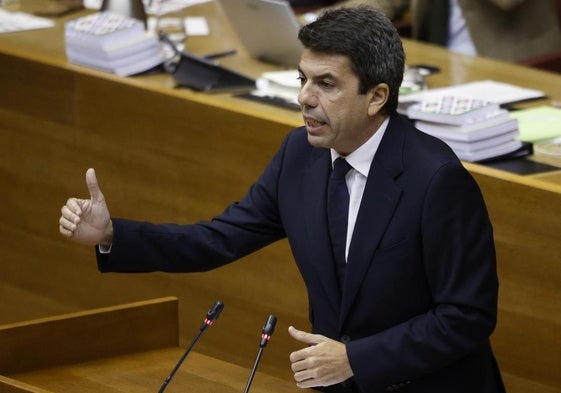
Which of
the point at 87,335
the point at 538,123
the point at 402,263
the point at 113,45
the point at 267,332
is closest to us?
the point at 267,332

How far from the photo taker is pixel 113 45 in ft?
13.1

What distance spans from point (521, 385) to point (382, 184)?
100cm

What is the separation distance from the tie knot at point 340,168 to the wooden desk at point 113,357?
42 cm

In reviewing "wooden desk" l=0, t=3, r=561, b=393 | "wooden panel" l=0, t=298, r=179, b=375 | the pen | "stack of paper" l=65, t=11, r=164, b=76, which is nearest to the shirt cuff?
"wooden panel" l=0, t=298, r=179, b=375

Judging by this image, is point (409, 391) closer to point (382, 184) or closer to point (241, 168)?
point (382, 184)

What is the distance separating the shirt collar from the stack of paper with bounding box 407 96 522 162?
88cm

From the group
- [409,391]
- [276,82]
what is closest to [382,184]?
[409,391]

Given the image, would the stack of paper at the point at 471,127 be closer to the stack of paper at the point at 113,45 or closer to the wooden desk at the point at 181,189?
the wooden desk at the point at 181,189

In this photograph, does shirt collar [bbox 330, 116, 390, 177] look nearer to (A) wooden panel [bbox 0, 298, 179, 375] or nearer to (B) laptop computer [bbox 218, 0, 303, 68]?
(A) wooden panel [bbox 0, 298, 179, 375]

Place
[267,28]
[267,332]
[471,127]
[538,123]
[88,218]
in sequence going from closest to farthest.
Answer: [267,332] → [88,218] → [471,127] → [538,123] → [267,28]

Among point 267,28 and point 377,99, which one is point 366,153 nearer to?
point 377,99

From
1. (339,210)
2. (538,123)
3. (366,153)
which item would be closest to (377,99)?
(366,153)

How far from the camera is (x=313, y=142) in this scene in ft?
7.75

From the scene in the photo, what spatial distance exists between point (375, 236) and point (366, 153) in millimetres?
155
